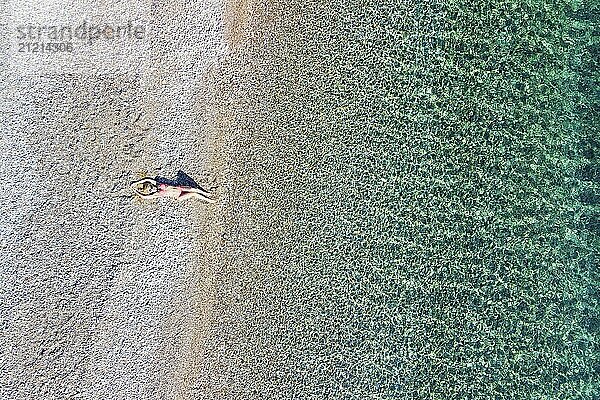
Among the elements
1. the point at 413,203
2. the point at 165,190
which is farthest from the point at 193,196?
the point at 413,203

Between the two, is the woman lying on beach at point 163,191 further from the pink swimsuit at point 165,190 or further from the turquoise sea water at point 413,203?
the turquoise sea water at point 413,203

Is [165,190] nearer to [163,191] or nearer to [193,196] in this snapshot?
[163,191]

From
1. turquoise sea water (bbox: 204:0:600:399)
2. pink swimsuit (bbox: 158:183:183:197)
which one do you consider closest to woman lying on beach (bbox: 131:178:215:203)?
pink swimsuit (bbox: 158:183:183:197)

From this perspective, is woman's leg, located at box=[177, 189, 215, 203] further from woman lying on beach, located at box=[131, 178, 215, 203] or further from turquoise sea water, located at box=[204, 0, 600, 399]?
turquoise sea water, located at box=[204, 0, 600, 399]

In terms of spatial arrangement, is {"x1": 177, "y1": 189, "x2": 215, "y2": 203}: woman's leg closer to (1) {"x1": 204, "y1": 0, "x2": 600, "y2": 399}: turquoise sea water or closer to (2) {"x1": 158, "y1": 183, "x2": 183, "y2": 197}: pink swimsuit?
(2) {"x1": 158, "y1": 183, "x2": 183, "y2": 197}: pink swimsuit

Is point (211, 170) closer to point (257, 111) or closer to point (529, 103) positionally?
point (257, 111)

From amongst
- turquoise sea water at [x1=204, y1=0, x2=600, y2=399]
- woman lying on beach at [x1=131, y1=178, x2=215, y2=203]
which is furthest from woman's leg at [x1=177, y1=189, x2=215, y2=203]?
turquoise sea water at [x1=204, y1=0, x2=600, y2=399]
